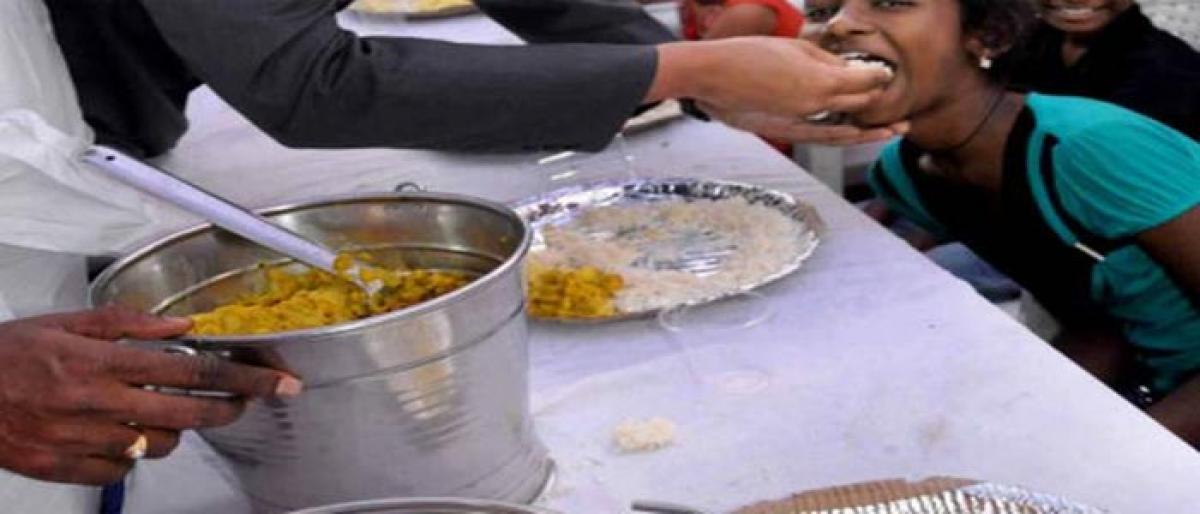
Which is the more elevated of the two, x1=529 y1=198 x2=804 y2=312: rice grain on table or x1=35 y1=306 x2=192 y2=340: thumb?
x1=35 y1=306 x2=192 y2=340: thumb

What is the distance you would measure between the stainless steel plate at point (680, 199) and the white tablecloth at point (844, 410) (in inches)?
2.3

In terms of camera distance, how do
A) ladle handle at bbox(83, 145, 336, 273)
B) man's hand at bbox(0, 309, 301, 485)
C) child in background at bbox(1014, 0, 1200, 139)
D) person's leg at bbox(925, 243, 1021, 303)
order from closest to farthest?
man's hand at bbox(0, 309, 301, 485), ladle handle at bbox(83, 145, 336, 273), person's leg at bbox(925, 243, 1021, 303), child in background at bbox(1014, 0, 1200, 139)

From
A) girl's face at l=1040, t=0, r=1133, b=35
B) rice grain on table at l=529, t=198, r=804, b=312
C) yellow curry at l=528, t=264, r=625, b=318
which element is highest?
yellow curry at l=528, t=264, r=625, b=318

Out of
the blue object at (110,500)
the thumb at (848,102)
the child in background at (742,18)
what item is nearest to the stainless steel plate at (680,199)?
the thumb at (848,102)

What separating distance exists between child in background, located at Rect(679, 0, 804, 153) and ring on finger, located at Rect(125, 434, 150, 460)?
6.00ft

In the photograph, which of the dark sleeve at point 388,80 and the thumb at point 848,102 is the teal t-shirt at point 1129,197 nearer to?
the thumb at point 848,102

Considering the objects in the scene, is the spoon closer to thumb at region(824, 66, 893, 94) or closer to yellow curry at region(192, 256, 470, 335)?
yellow curry at region(192, 256, 470, 335)

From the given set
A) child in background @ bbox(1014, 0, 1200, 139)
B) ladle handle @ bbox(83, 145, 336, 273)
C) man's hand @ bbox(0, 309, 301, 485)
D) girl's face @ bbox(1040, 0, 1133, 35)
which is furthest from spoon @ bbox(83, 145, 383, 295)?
girl's face @ bbox(1040, 0, 1133, 35)

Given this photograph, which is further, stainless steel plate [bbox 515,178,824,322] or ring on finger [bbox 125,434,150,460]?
stainless steel plate [bbox 515,178,824,322]

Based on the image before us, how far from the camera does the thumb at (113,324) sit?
63 centimetres

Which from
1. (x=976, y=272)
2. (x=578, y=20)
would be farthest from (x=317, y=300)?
(x=976, y=272)

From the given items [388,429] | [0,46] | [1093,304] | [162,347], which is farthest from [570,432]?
[1093,304]

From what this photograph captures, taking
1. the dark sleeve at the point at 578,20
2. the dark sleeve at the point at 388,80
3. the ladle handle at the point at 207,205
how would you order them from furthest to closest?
the dark sleeve at the point at 578,20 → the dark sleeve at the point at 388,80 → the ladle handle at the point at 207,205

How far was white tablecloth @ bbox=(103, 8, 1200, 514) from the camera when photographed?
2.56 ft
